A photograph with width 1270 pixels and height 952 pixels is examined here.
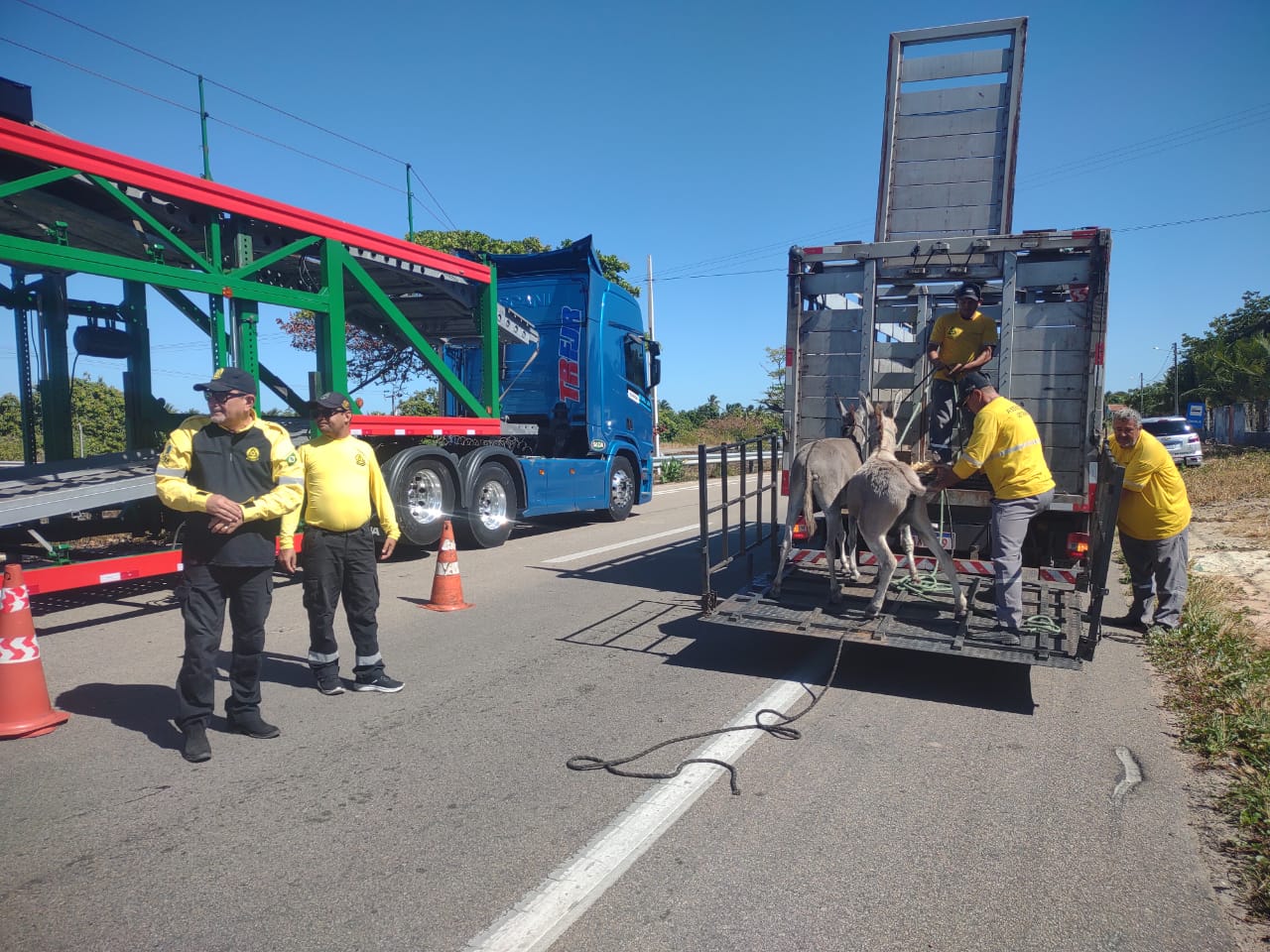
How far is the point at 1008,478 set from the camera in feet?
17.1

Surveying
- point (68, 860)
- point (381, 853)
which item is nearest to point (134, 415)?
point (68, 860)

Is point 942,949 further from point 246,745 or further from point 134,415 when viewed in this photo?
point 134,415

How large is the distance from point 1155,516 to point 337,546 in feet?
20.8

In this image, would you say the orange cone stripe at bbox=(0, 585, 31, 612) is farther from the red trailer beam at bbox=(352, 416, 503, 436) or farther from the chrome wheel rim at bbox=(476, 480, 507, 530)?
the chrome wheel rim at bbox=(476, 480, 507, 530)

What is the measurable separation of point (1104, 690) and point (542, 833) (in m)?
3.94

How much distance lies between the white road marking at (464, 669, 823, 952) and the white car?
24.8 m

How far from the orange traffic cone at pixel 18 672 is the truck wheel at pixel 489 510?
6.00 metres

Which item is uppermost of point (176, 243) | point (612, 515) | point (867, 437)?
point (176, 243)

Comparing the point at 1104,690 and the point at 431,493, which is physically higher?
the point at 431,493

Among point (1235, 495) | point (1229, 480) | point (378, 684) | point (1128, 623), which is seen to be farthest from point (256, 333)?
point (1229, 480)

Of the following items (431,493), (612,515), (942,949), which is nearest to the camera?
(942,949)

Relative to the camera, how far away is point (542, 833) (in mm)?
3281

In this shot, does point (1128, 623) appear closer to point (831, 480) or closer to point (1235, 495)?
point (831, 480)

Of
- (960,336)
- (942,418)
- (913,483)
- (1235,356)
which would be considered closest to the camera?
(913,483)
